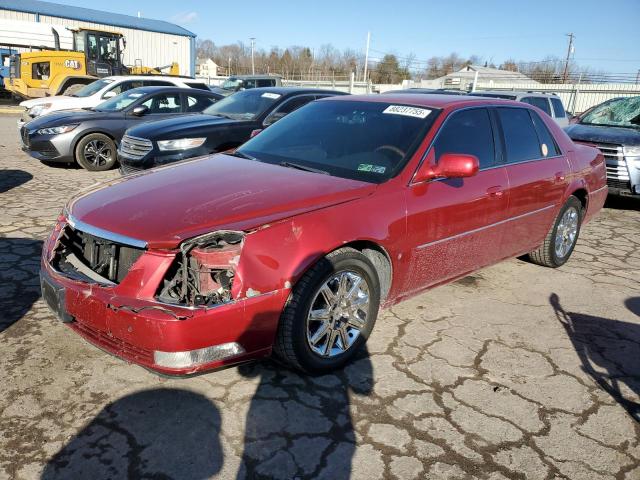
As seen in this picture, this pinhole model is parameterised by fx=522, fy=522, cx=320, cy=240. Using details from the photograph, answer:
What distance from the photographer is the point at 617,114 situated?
30.4ft

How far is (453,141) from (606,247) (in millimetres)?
3479

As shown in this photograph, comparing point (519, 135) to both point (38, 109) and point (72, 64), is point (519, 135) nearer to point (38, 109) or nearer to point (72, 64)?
point (38, 109)

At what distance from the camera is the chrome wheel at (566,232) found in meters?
5.12

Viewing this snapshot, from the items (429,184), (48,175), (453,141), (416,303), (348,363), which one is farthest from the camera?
(48,175)

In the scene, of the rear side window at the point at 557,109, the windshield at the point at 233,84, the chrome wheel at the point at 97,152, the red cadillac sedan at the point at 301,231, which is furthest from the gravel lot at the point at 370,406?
the windshield at the point at 233,84

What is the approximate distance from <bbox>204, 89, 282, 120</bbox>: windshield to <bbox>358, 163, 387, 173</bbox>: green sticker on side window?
15.3 feet

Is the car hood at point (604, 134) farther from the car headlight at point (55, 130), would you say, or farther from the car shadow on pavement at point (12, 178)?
the car shadow on pavement at point (12, 178)

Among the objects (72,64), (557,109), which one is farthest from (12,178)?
(72,64)

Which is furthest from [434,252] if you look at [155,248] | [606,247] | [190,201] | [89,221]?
[606,247]

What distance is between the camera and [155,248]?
8.43ft

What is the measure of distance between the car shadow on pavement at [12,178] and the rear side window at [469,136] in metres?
6.54

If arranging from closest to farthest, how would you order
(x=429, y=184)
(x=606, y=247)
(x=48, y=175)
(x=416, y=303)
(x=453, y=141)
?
(x=429, y=184)
(x=453, y=141)
(x=416, y=303)
(x=606, y=247)
(x=48, y=175)

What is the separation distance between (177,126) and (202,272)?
510cm

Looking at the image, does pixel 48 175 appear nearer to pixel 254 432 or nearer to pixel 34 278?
pixel 34 278
